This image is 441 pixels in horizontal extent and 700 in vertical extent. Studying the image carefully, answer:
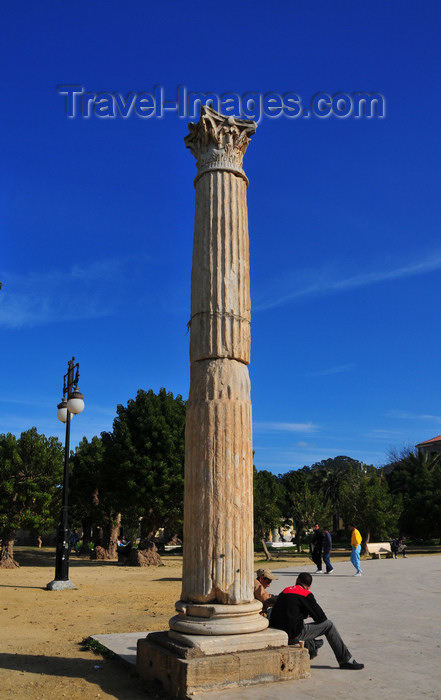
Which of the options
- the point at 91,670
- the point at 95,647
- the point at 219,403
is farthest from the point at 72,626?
the point at 219,403

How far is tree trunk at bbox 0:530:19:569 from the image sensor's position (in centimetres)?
2438

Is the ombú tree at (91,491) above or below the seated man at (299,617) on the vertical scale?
above

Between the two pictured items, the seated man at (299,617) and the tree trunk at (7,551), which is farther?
the tree trunk at (7,551)

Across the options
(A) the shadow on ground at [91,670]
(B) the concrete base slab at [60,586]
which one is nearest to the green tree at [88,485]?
(B) the concrete base slab at [60,586]

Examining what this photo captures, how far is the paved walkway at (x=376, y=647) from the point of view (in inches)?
225

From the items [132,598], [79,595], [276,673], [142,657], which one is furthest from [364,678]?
[79,595]

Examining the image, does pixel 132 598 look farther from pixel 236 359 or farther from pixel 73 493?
pixel 73 493

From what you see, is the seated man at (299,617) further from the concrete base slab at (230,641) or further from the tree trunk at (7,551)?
the tree trunk at (7,551)

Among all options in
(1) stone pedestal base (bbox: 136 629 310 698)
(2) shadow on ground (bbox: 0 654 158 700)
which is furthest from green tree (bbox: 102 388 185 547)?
(1) stone pedestal base (bbox: 136 629 310 698)

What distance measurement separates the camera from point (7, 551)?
24828mm

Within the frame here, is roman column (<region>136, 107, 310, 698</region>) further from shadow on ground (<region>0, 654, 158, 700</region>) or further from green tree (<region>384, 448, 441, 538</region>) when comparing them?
green tree (<region>384, 448, 441, 538</region>)

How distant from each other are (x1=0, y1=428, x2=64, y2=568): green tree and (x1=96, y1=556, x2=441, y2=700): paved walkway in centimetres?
1318

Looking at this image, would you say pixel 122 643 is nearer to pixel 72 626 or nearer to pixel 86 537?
pixel 72 626

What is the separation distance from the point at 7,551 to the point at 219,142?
22158mm
